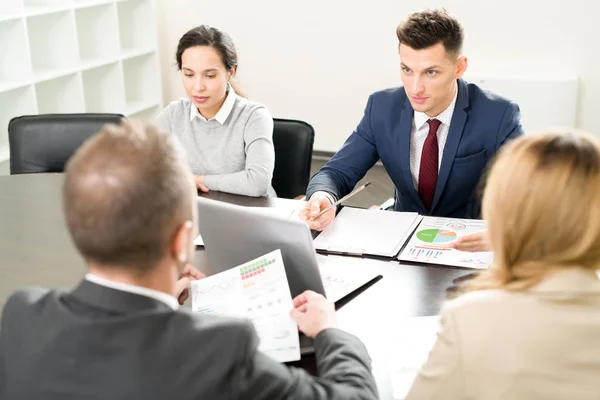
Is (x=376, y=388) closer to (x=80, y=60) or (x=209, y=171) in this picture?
(x=209, y=171)

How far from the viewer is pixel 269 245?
1.66m

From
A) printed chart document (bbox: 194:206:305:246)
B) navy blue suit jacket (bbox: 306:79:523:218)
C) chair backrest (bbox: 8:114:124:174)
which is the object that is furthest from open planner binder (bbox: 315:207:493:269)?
chair backrest (bbox: 8:114:124:174)

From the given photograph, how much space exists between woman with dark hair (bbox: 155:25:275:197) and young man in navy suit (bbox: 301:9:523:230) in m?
0.37

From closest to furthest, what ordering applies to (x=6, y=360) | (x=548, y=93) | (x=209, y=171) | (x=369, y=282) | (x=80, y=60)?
1. (x=6, y=360)
2. (x=369, y=282)
3. (x=209, y=171)
4. (x=548, y=93)
5. (x=80, y=60)

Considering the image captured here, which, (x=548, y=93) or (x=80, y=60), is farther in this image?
(x=80, y=60)

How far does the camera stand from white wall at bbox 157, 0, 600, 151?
4.39 metres

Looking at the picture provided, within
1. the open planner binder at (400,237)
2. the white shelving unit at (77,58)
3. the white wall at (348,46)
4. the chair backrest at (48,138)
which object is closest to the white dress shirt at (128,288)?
the open planner binder at (400,237)

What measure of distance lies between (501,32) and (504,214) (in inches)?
139

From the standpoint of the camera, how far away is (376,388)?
4.42 feet

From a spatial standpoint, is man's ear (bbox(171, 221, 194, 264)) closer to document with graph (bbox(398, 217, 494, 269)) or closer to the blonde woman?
the blonde woman

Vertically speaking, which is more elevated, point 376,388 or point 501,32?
point 501,32

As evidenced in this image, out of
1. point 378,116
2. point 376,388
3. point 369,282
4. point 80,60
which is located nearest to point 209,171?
point 378,116

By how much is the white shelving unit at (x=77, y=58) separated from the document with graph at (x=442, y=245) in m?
2.72

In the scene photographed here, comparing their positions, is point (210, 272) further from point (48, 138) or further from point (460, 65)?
point (48, 138)
